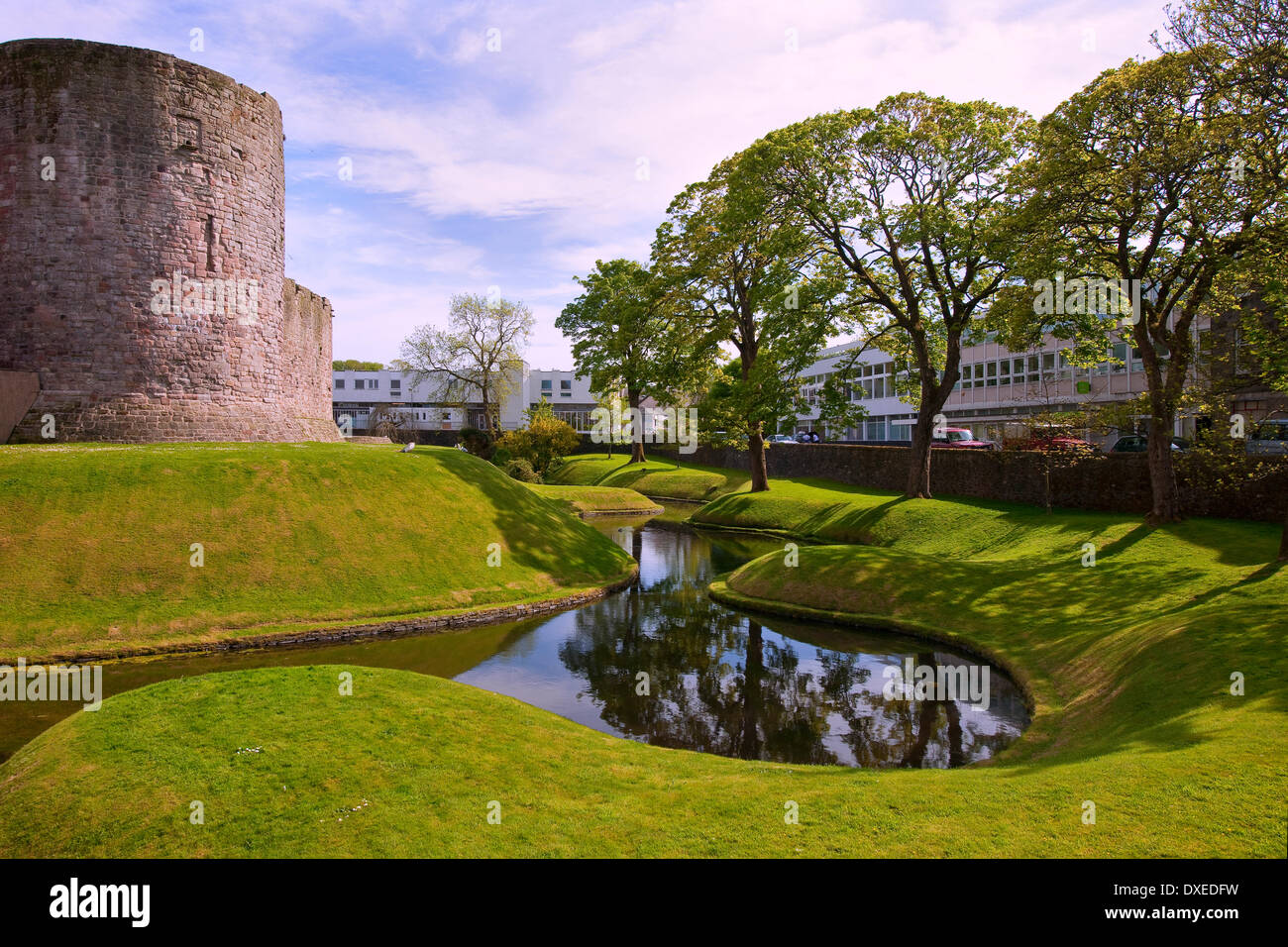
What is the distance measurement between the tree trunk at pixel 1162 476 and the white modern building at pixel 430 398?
9340cm

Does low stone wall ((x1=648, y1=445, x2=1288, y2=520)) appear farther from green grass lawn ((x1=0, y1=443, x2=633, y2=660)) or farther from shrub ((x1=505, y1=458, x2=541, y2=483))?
shrub ((x1=505, y1=458, x2=541, y2=483))

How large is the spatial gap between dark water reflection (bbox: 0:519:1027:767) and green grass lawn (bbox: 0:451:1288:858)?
1662 mm

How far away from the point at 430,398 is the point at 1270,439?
103125mm

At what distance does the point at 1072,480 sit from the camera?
1361 inches

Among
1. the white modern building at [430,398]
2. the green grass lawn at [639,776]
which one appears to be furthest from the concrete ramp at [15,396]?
the white modern building at [430,398]

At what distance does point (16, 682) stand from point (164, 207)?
20.6 m

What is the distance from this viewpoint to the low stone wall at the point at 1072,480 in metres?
27.8

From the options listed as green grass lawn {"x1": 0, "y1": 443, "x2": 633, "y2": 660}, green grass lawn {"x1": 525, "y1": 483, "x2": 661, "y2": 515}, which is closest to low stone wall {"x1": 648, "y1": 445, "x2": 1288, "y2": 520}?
green grass lawn {"x1": 525, "y1": 483, "x2": 661, "y2": 515}

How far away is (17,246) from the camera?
28.7m

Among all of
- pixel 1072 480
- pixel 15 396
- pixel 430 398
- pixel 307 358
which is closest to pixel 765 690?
pixel 1072 480

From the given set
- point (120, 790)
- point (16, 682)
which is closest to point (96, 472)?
point (16, 682)

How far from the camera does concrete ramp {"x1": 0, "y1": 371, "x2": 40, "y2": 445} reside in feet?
93.0

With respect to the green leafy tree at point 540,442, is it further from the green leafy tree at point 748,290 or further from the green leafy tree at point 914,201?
the green leafy tree at point 914,201
